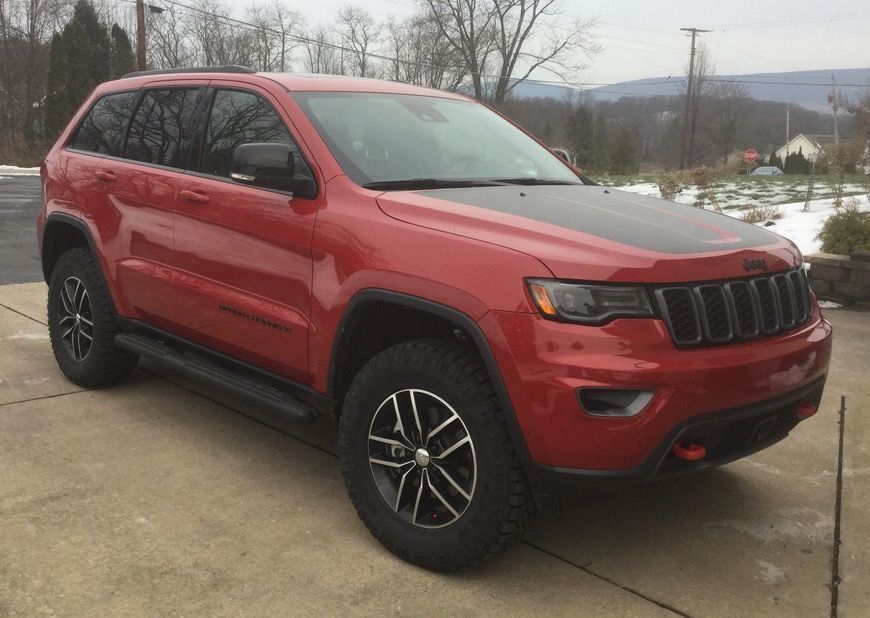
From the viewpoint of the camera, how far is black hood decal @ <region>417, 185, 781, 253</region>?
283 centimetres

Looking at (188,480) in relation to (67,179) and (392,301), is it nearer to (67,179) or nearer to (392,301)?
(392,301)

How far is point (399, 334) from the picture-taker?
3.27 meters

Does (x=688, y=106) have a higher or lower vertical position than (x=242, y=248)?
higher

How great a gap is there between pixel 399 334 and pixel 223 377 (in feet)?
3.24

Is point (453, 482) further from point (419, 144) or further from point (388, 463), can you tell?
point (419, 144)

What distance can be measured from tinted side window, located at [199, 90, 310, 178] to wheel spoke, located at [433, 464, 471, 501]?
1580 mm

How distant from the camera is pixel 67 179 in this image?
482cm

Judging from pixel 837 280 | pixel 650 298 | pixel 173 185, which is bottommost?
pixel 837 280

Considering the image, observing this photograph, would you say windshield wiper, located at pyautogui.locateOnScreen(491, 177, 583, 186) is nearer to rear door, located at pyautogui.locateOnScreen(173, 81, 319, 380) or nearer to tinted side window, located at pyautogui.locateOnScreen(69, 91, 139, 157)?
rear door, located at pyautogui.locateOnScreen(173, 81, 319, 380)

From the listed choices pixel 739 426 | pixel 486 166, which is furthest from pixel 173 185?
pixel 739 426

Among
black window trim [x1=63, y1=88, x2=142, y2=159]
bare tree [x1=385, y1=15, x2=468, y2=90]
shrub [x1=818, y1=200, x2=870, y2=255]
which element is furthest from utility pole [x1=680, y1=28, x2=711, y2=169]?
black window trim [x1=63, y1=88, x2=142, y2=159]

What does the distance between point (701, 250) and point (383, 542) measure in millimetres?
1538

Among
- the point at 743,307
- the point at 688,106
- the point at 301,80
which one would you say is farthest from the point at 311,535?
the point at 688,106

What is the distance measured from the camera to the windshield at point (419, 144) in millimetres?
3471
